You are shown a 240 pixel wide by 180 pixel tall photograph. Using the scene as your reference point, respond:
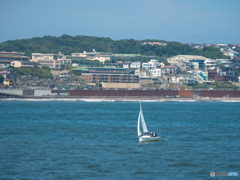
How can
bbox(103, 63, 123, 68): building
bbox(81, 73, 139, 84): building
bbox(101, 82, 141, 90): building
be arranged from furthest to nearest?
bbox(103, 63, 123, 68): building < bbox(81, 73, 139, 84): building < bbox(101, 82, 141, 90): building

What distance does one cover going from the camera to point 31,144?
3169 centimetres

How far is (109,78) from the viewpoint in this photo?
414ft

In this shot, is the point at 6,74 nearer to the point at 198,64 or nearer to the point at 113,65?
the point at 113,65

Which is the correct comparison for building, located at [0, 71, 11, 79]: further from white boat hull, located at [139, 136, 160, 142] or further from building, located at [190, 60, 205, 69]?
white boat hull, located at [139, 136, 160, 142]

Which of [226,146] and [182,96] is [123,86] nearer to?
[182,96]

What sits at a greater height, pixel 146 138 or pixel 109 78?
pixel 109 78

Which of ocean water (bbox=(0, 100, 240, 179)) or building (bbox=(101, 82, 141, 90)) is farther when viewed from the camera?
building (bbox=(101, 82, 141, 90))

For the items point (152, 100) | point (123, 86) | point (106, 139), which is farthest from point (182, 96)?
point (106, 139)

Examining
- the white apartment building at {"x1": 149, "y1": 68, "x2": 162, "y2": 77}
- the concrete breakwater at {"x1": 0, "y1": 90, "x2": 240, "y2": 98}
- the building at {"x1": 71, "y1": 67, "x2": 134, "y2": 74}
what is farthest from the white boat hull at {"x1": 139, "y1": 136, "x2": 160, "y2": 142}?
the white apartment building at {"x1": 149, "y1": 68, "x2": 162, "y2": 77}

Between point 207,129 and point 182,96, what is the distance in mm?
69830

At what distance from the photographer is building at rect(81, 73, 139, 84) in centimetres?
12594

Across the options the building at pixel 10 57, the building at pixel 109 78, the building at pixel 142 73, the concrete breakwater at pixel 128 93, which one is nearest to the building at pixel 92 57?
the building at pixel 10 57

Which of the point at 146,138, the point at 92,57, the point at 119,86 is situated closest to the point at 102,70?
the point at 119,86

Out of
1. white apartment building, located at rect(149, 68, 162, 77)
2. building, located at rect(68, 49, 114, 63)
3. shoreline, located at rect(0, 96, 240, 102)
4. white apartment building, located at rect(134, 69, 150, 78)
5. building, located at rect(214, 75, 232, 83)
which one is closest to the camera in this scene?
shoreline, located at rect(0, 96, 240, 102)
